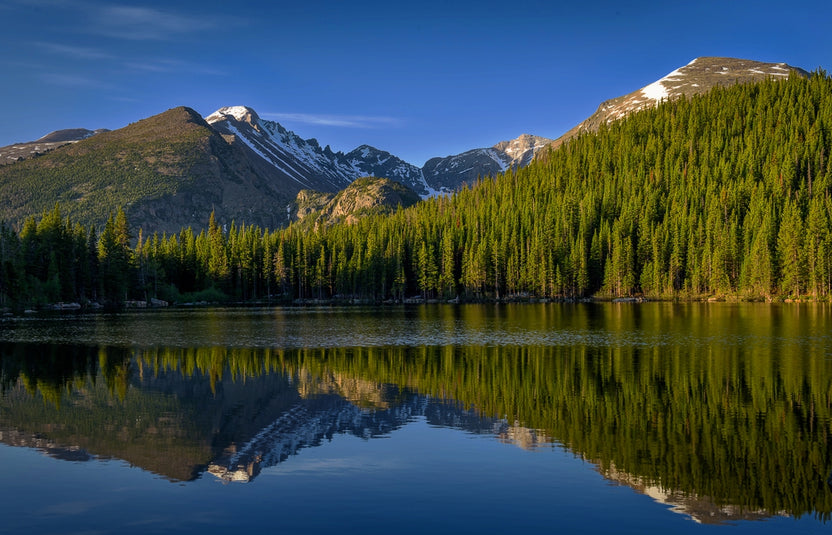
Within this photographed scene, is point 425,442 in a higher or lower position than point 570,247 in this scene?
lower

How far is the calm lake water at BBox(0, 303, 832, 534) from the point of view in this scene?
1653cm

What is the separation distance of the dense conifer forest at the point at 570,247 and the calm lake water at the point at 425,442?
8951 cm

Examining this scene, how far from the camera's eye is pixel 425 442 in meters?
24.1

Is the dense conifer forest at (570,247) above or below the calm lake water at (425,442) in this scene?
above

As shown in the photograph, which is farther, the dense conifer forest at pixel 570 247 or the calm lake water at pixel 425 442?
the dense conifer forest at pixel 570 247

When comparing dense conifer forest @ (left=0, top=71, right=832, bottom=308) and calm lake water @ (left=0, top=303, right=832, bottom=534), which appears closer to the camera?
calm lake water @ (left=0, top=303, right=832, bottom=534)

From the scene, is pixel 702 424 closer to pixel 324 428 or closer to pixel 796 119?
pixel 324 428

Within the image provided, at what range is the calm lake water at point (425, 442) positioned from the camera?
16.5 m

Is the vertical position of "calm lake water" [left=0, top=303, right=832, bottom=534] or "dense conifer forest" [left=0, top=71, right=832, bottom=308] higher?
"dense conifer forest" [left=0, top=71, right=832, bottom=308]

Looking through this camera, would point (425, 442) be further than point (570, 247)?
No

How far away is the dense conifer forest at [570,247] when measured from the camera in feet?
411

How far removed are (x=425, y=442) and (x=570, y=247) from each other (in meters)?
141

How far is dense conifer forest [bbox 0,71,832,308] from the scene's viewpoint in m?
125

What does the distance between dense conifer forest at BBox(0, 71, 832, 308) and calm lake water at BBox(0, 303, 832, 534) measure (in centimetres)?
8951
